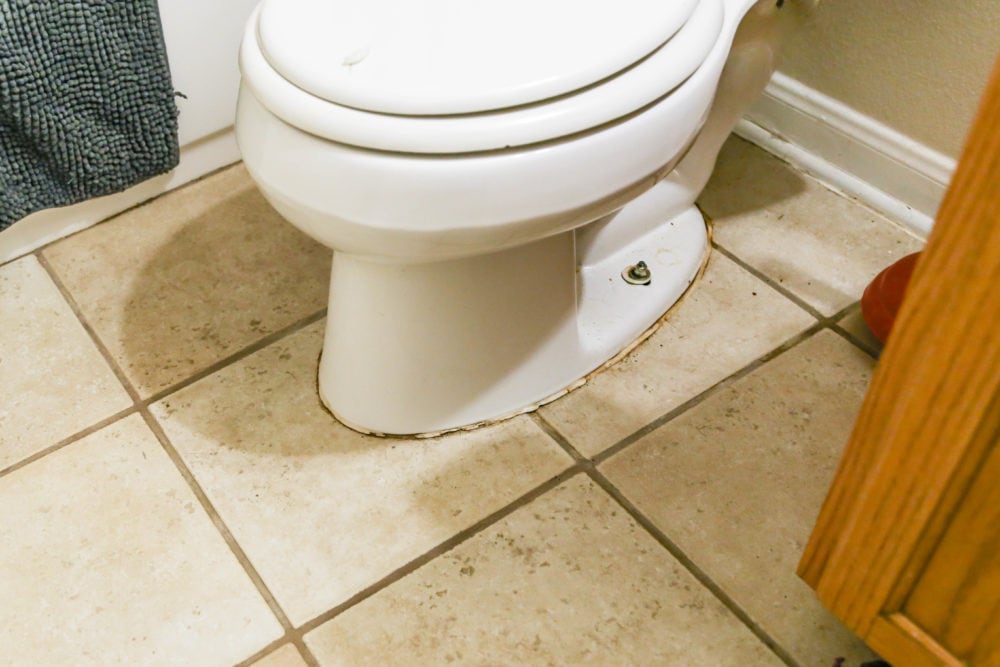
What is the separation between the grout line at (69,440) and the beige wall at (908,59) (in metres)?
0.87

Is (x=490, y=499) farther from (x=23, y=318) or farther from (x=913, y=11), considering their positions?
(x=913, y=11)

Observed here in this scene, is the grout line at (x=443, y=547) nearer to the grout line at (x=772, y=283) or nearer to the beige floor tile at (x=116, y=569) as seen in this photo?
the beige floor tile at (x=116, y=569)

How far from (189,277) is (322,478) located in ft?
1.23

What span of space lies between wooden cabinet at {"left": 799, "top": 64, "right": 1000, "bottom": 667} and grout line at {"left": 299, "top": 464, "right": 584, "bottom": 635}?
0.34 metres

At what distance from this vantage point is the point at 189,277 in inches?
46.8

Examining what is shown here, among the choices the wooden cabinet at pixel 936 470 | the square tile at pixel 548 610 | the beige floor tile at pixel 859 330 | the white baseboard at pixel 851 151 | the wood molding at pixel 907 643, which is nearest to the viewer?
the wooden cabinet at pixel 936 470

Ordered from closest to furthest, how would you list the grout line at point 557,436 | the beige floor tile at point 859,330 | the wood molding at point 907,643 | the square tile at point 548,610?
the wood molding at point 907,643 → the square tile at point 548,610 → the grout line at point 557,436 → the beige floor tile at point 859,330

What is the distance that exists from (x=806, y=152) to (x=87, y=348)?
962 mm

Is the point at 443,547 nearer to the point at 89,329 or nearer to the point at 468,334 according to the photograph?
the point at 468,334

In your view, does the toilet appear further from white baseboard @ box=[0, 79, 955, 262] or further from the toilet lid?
white baseboard @ box=[0, 79, 955, 262]

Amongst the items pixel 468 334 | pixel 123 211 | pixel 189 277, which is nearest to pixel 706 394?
pixel 468 334

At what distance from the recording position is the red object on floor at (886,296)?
104 centimetres

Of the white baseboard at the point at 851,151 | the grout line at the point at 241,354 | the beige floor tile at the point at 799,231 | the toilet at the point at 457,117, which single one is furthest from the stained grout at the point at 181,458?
the white baseboard at the point at 851,151

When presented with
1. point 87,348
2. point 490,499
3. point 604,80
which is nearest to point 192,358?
point 87,348
